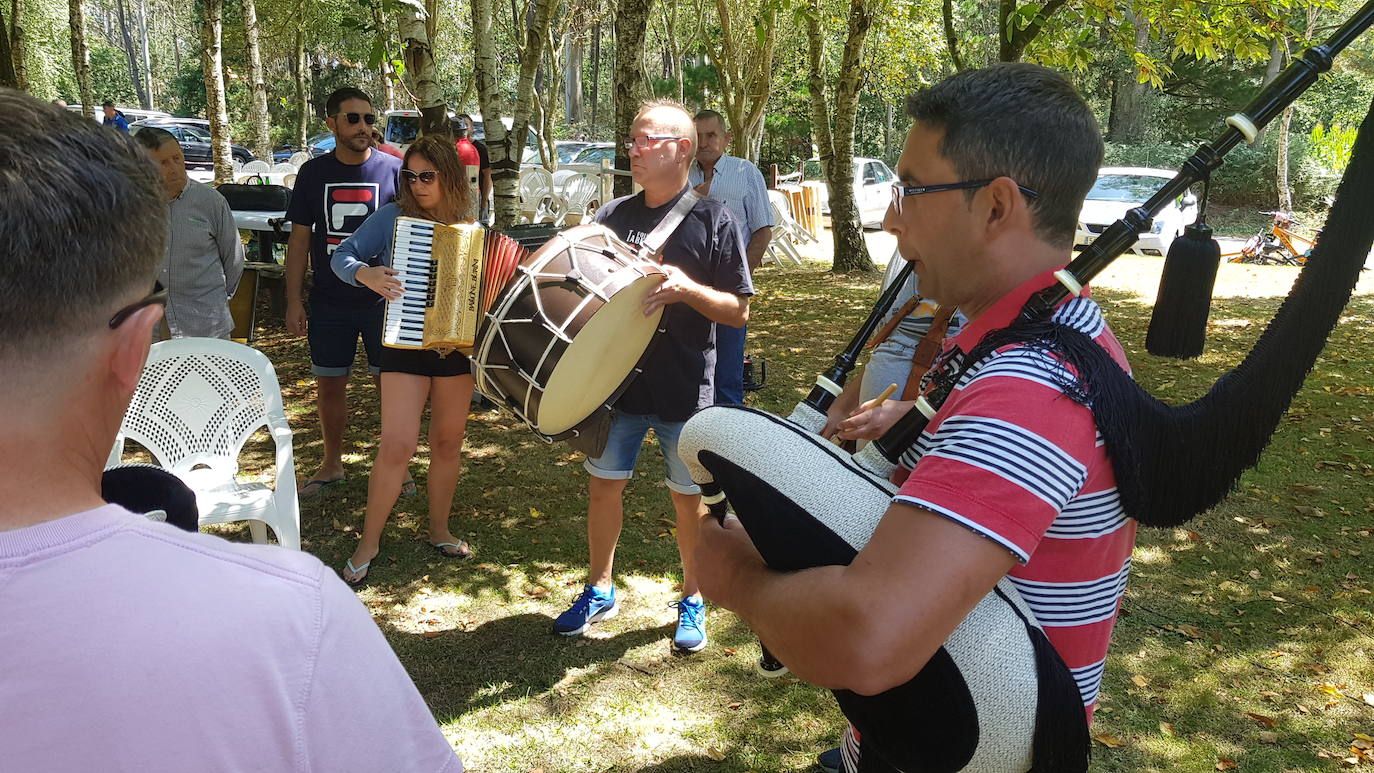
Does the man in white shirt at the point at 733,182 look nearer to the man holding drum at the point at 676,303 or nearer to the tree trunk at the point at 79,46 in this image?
the man holding drum at the point at 676,303

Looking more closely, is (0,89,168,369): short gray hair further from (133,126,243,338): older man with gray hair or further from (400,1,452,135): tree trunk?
(400,1,452,135): tree trunk

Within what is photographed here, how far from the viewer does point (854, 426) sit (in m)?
1.89

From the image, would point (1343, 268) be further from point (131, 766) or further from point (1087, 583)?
point (131, 766)

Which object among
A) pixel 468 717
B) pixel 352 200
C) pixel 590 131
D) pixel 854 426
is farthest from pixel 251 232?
pixel 590 131

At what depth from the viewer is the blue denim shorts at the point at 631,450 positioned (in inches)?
150

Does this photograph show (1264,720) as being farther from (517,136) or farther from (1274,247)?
(1274,247)

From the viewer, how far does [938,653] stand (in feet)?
4.02

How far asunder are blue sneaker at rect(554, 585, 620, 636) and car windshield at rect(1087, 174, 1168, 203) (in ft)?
59.0

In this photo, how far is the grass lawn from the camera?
11.2ft

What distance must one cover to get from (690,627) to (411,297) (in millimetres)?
1805

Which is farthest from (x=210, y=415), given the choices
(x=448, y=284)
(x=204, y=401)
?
(x=448, y=284)

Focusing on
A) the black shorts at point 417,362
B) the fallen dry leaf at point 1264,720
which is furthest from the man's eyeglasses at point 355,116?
the fallen dry leaf at point 1264,720

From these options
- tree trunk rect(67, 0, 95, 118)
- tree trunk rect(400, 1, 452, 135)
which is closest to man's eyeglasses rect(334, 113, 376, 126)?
tree trunk rect(400, 1, 452, 135)

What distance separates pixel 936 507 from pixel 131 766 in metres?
0.88
